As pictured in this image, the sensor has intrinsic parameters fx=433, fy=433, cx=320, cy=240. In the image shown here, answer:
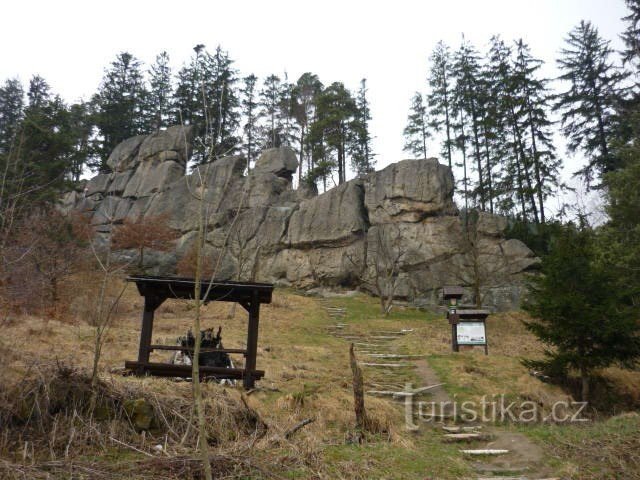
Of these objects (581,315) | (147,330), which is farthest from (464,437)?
(147,330)

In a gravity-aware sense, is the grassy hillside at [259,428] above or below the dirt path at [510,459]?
above

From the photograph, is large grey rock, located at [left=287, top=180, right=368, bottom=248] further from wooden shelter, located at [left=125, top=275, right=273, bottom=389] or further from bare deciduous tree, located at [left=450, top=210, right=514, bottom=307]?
wooden shelter, located at [left=125, top=275, right=273, bottom=389]

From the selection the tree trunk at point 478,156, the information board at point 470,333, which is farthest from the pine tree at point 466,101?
the information board at point 470,333

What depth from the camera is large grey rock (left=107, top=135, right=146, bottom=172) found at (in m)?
43.2

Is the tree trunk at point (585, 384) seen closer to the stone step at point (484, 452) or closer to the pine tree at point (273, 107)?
the stone step at point (484, 452)

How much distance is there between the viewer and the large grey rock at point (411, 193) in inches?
1310

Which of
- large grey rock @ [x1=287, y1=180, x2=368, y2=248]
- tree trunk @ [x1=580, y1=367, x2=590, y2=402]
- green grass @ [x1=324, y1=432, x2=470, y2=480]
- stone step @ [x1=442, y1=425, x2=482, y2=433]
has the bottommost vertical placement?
stone step @ [x1=442, y1=425, x2=482, y2=433]

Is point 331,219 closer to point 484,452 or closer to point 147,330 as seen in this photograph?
point 147,330

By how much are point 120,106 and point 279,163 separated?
20.6 m

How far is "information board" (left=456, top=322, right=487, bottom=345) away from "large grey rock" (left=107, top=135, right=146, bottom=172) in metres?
37.2

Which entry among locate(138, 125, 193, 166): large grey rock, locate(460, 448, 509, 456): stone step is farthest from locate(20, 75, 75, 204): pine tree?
locate(460, 448, 509, 456): stone step

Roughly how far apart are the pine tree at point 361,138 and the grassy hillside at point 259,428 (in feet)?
107

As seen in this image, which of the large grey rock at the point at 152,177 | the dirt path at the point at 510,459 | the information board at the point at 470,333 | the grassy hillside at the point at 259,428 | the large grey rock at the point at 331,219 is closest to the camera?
the grassy hillside at the point at 259,428

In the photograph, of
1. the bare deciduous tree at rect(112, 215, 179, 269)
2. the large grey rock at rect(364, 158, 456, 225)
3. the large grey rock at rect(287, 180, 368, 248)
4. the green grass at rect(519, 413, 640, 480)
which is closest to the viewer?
the green grass at rect(519, 413, 640, 480)
